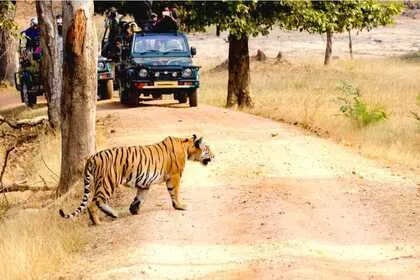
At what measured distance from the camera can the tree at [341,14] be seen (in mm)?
23594

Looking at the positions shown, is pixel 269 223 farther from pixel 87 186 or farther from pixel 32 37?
pixel 32 37

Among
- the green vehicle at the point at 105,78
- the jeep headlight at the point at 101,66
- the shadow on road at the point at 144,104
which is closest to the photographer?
the shadow on road at the point at 144,104

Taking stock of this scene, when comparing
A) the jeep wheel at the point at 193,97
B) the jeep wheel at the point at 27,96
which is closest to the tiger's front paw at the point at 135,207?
the jeep wheel at the point at 193,97

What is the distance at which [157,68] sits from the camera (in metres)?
22.9

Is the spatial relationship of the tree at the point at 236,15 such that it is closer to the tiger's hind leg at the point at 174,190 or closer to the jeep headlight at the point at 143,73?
the jeep headlight at the point at 143,73

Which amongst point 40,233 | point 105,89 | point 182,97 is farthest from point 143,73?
point 40,233

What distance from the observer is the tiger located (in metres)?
11.9

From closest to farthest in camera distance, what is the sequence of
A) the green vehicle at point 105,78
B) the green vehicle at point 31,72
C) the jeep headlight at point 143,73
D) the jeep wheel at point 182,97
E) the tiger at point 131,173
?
1. the tiger at point 131,173
2. the jeep headlight at point 143,73
3. the jeep wheel at point 182,97
4. the green vehicle at point 105,78
5. the green vehicle at point 31,72

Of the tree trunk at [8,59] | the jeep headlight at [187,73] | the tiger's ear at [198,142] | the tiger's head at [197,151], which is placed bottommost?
the tree trunk at [8,59]

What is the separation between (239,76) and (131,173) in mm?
13699

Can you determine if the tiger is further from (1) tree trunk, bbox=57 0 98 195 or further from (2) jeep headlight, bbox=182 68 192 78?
(2) jeep headlight, bbox=182 68 192 78

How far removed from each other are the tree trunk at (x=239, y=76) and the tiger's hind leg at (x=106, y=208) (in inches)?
534

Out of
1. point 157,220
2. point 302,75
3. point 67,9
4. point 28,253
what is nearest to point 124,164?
point 157,220

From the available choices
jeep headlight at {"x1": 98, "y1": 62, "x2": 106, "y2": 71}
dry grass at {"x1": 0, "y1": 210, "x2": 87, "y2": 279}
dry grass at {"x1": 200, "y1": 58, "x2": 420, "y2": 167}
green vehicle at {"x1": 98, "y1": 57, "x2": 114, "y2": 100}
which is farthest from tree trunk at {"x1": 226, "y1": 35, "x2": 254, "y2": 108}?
dry grass at {"x1": 0, "y1": 210, "x2": 87, "y2": 279}
